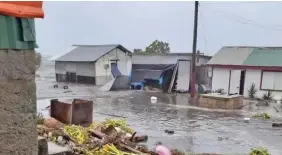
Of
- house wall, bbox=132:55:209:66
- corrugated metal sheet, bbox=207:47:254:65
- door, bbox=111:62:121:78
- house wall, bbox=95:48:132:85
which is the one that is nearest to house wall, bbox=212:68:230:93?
corrugated metal sheet, bbox=207:47:254:65

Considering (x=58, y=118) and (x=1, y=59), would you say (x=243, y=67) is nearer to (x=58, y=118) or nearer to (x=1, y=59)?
(x=58, y=118)

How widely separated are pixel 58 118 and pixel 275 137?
785 centimetres

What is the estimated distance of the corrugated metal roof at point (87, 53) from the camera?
32031mm

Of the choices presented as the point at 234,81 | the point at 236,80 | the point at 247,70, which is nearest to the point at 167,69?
the point at 234,81

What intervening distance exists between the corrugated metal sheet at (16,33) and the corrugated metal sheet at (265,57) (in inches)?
851

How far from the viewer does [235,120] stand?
46.2ft

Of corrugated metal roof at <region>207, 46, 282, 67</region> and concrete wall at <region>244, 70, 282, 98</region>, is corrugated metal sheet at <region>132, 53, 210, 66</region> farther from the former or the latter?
concrete wall at <region>244, 70, 282, 98</region>

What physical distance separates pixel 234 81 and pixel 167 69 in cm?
596

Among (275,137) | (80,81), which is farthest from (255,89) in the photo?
(80,81)

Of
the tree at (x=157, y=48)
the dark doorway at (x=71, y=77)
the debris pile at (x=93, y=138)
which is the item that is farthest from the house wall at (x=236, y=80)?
the tree at (x=157, y=48)

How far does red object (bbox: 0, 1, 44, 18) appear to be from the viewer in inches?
120

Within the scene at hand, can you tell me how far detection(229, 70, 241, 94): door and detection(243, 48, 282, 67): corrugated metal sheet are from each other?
3.38 feet

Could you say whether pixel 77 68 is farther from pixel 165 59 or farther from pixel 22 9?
pixel 22 9

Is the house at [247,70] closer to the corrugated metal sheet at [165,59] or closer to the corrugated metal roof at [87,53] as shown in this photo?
the corrugated metal sheet at [165,59]
